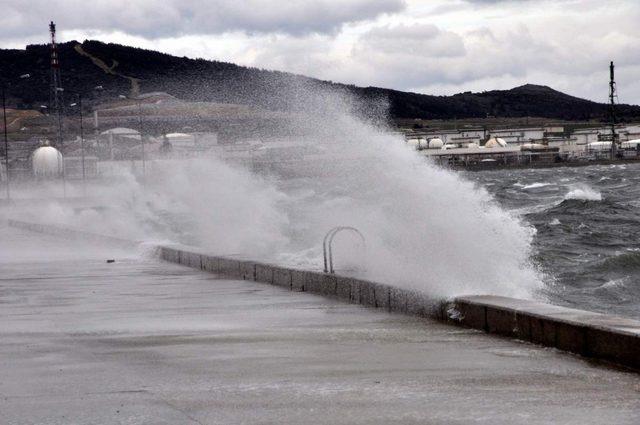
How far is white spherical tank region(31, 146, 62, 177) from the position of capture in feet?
354

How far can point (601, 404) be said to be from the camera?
6.79 m

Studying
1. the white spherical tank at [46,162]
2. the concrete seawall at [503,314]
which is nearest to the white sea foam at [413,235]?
the concrete seawall at [503,314]

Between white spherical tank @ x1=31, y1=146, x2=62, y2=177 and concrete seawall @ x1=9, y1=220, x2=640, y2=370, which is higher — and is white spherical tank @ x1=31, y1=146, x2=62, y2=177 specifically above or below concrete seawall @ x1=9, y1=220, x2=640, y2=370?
above

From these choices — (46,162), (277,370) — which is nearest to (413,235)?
(277,370)

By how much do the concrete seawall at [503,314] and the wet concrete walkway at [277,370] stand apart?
6.2 inches

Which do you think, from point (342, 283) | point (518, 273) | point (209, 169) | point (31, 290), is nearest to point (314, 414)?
point (342, 283)

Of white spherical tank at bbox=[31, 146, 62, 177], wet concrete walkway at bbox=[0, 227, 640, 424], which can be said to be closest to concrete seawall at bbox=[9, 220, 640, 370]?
wet concrete walkway at bbox=[0, 227, 640, 424]

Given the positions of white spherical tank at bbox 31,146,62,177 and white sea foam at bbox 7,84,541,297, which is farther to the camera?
white spherical tank at bbox 31,146,62,177

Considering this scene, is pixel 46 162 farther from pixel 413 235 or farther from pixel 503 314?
pixel 503 314

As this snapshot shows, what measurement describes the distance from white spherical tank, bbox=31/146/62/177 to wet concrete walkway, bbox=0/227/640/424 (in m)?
96.3

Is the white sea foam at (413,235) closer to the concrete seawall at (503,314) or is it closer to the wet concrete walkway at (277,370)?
the concrete seawall at (503,314)

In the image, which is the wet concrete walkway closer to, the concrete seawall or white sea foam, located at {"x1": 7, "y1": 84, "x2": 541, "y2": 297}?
the concrete seawall

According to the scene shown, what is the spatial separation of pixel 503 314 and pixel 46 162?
10239 centimetres

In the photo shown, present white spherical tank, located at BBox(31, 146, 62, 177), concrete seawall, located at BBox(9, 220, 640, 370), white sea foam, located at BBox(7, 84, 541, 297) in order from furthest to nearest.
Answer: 1. white spherical tank, located at BBox(31, 146, 62, 177)
2. white sea foam, located at BBox(7, 84, 541, 297)
3. concrete seawall, located at BBox(9, 220, 640, 370)
